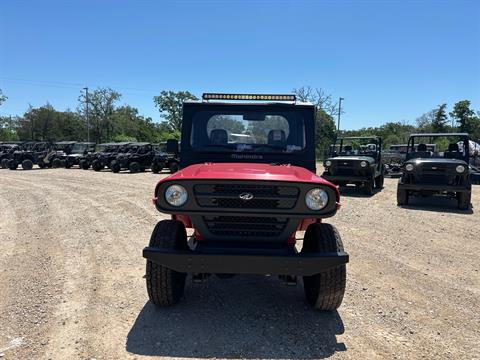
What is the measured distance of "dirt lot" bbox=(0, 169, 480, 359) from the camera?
302cm

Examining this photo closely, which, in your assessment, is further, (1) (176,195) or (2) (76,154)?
(2) (76,154)

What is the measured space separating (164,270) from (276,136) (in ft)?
6.33

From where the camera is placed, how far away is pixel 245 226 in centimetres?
330

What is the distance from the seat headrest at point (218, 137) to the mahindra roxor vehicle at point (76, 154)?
22.2 metres

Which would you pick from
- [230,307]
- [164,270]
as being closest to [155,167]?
[230,307]

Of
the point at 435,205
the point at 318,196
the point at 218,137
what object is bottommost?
the point at 435,205

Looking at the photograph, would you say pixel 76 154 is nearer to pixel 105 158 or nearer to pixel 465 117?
pixel 105 158

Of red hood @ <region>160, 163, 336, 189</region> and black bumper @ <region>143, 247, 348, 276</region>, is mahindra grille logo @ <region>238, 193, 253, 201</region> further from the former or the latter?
black bumper @ <region>143, 247, 348, 276</region>

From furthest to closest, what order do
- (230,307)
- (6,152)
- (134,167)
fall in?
1. (6,152)
2. (134,167)
3. (230,307)

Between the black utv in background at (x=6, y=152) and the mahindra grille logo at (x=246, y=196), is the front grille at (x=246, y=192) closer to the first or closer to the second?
the mahindra grille logo at (x=246, y=196)

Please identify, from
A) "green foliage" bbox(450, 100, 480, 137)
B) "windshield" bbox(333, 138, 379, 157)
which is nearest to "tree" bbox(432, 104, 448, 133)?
"green foliage" bbox(450, 100, 480, 137)

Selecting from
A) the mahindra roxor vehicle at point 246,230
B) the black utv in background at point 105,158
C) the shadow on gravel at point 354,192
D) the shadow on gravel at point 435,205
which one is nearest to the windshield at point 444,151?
the shadow on gravel at point 435,205

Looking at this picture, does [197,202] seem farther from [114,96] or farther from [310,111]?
[114,96]

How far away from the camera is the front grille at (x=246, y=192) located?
3100mm
